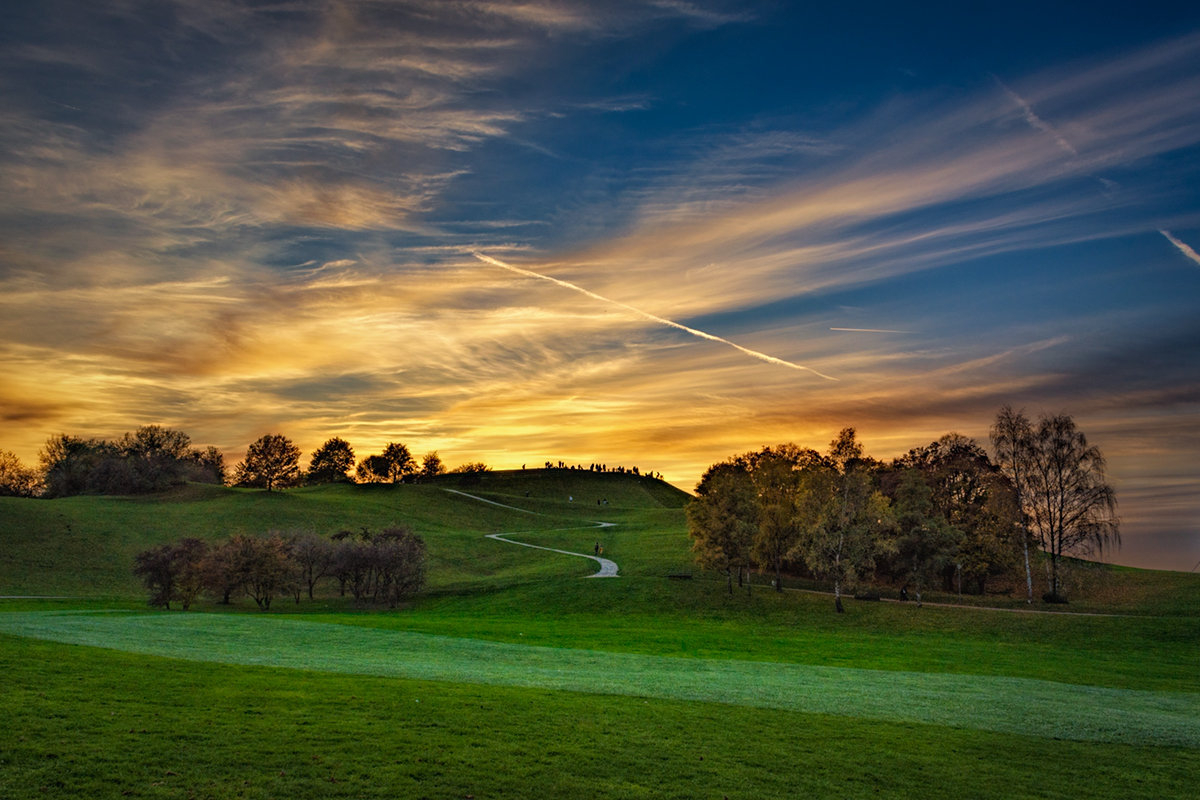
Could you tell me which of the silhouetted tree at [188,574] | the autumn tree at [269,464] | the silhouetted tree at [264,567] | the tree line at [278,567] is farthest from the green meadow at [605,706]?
the autumn tree at [269,464]

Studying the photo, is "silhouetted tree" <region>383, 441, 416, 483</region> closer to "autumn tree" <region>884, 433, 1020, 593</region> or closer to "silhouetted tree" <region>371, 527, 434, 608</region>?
"silhouetted tree" <region>371, 527, 434, 608</region>

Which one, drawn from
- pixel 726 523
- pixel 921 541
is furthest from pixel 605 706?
pixel 921 541

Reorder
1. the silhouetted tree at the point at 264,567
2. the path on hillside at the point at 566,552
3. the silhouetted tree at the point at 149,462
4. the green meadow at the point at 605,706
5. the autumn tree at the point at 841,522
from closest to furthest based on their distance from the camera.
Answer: the green meadow at the point at 605,706 < the autumn tree at the point at 841,522 < the silhouetted tree at the point at 264,567 < the path on hillside at the point at 566,552 < the silhouetted tree at the point at 149,462

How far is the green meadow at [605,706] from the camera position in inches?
543

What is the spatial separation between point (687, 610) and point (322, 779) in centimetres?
5461

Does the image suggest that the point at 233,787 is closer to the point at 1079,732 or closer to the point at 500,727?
the point at 500,727

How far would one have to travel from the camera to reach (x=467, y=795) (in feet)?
42.1

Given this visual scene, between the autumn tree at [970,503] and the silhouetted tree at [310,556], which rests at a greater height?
the autumn tree at [970,503]

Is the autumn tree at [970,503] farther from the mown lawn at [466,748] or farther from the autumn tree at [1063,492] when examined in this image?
the mown lawn at [466,748]

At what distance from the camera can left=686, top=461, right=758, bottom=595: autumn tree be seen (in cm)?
6981

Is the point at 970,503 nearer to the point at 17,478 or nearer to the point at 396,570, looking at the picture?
the point at 396,570

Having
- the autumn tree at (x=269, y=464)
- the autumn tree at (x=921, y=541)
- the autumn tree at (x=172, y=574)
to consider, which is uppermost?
the autumn tree at (x=269, y=464)

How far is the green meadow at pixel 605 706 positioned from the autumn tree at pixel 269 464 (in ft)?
406

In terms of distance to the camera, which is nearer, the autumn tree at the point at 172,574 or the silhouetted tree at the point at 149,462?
→ the autumn tree at the point at 172,574
